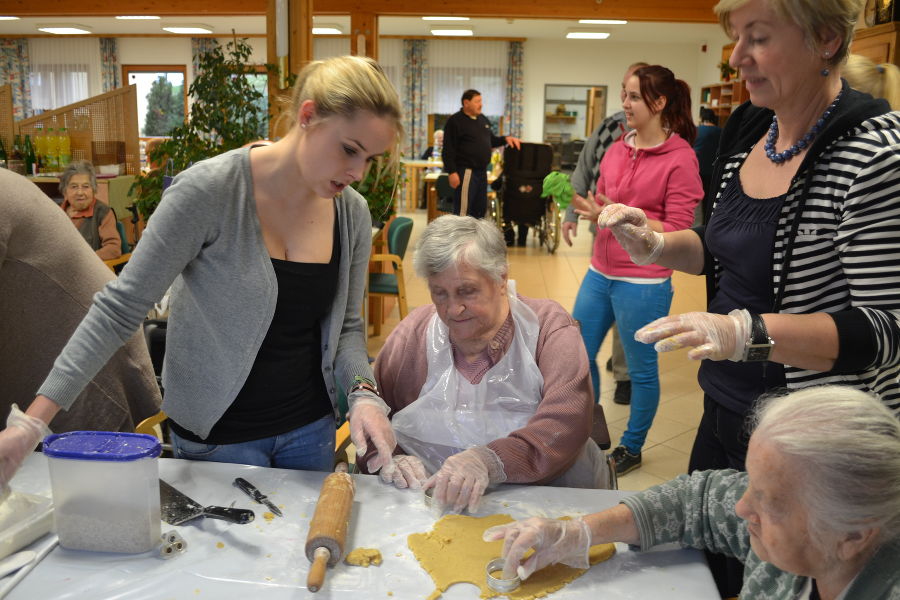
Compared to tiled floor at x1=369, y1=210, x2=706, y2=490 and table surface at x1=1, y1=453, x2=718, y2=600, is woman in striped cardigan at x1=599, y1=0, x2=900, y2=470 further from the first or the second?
tiled floor at x1=369, y1=210, x2=706, y2=490

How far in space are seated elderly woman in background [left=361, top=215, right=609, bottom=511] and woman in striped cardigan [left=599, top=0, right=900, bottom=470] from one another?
33 cm

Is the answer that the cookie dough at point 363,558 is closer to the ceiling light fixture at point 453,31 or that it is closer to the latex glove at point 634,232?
the latex glove at point 634,232

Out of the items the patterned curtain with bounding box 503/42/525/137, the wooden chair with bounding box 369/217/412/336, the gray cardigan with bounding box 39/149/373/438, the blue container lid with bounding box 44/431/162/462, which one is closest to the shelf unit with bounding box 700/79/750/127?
the patterned curtain with bounding box 503/42/525/137

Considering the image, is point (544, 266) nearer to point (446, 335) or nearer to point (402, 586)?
point (446, 335)

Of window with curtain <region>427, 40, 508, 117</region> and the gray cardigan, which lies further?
window with curtain <region>427, 40, 508, 117</region>

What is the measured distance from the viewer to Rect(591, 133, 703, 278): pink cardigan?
2.87 m

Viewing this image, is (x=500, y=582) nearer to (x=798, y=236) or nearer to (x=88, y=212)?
(x=798, y=236)

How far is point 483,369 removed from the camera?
1.88 m

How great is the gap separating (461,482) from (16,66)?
1605 cm

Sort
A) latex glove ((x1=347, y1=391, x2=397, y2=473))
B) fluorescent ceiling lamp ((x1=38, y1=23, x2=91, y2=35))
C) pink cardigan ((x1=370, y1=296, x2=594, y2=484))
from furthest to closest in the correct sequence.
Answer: fluorescent ceiling lamp ((x1=38, y1=23, x2=91, y2=35)) → pink cardigan ((x1=370, y1=296, x2=594, y2=484)) → latex glove ((x1=347, y1=391, x2=397, y2=473))

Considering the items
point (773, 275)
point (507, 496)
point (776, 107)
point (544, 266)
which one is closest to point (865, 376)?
point (773, 275)

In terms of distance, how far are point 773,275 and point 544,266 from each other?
20.7 feet

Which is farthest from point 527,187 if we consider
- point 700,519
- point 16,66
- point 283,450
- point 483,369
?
point 16,66

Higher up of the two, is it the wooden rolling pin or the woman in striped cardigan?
the woman in striped cardigan
